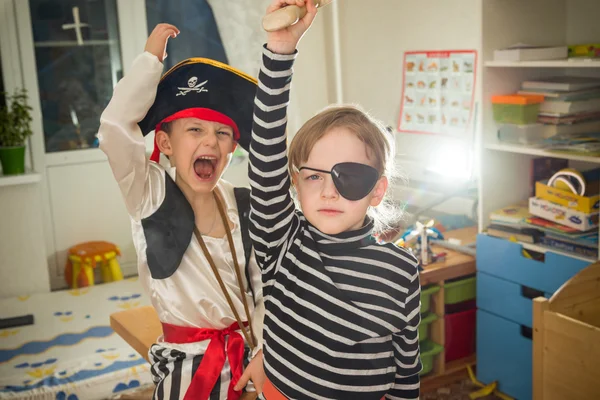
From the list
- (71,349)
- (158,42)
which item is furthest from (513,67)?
(71,349)

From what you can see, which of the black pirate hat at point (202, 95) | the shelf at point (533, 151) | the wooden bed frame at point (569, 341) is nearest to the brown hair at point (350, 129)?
the black pirate hat at point (202, 95)

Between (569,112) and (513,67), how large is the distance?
289mm

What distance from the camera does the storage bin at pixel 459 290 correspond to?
8.66 ft

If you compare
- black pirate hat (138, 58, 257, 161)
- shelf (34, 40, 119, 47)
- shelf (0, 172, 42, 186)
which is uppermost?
shelf (34, 40, 119, 47)

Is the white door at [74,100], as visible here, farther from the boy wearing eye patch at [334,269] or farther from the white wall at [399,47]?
the boy wearing eye patch at [334,269]

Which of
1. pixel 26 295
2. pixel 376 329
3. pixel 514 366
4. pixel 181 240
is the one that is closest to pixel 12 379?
pixel 26 295

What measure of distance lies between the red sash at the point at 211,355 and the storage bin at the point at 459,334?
1404 mm

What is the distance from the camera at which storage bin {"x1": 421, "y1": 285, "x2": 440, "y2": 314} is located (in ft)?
8.39

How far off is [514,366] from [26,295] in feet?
8.38

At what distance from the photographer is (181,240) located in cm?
141

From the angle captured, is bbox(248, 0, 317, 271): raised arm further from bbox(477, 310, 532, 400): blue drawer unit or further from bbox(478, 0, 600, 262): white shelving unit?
bbox(477, 310, 532, 400): blue drawer unit


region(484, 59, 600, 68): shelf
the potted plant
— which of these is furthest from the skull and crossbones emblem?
the potted plant

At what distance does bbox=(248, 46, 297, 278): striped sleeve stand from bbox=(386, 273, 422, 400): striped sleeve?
0.24m

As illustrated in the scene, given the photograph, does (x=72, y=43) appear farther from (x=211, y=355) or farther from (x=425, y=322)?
(x=211, y=355)
